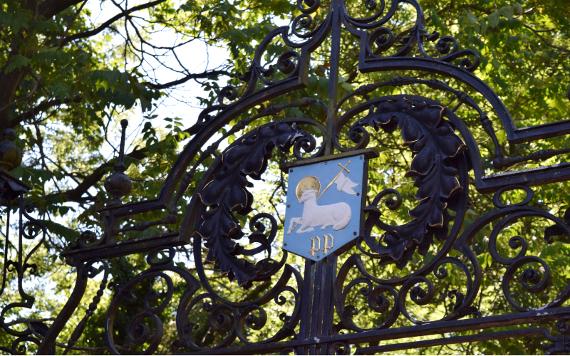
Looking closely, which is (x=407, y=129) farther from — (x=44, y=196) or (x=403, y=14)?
(x=403, y=14)

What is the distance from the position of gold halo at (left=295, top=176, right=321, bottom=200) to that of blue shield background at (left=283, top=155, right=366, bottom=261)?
0.02 metres

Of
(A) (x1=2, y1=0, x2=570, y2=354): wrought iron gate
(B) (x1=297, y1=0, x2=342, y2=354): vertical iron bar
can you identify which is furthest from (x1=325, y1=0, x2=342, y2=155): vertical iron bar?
(B) (x1=297, y1=0, x2=342, y2=354): vertical iron bar

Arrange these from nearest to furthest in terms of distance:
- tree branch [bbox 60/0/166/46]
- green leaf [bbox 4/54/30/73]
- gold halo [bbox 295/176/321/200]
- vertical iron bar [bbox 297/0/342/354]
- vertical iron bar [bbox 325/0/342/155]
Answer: vertical iron bar [bbox 297/0/342/354], gold halo [bbox 295/176/321/200], vertical iron bar [bbox 325/0/342/155], green leaf [bbox 4/54/30/73], tree branch [bbox 60/0/166/46]

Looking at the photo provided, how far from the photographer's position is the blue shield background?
18.9 feet

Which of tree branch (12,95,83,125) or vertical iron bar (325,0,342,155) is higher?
tree branch (12,95,83,125)

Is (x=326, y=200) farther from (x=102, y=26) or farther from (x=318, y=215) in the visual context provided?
(x=102, y=26)

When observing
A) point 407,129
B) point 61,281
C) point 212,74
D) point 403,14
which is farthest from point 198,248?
point 61,281

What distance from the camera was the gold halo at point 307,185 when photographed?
593 cm

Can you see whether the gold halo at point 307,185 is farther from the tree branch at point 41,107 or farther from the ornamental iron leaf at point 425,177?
the tree branch at point 41,107

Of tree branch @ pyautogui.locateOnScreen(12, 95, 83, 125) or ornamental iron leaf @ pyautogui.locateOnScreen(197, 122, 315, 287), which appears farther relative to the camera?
tree branch @ pyautogui.locateOnScreen(12, 95, 83, 125)

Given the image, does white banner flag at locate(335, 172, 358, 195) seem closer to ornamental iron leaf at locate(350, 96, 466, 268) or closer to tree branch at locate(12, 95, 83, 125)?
ornamental iron leaf at locate(350, 96, 466, 268)

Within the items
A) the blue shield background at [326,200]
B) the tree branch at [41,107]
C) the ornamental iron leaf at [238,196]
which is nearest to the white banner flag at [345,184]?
the blue shield background at [326,200]

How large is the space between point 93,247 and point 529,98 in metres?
5.40

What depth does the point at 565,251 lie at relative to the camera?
10125 mm
